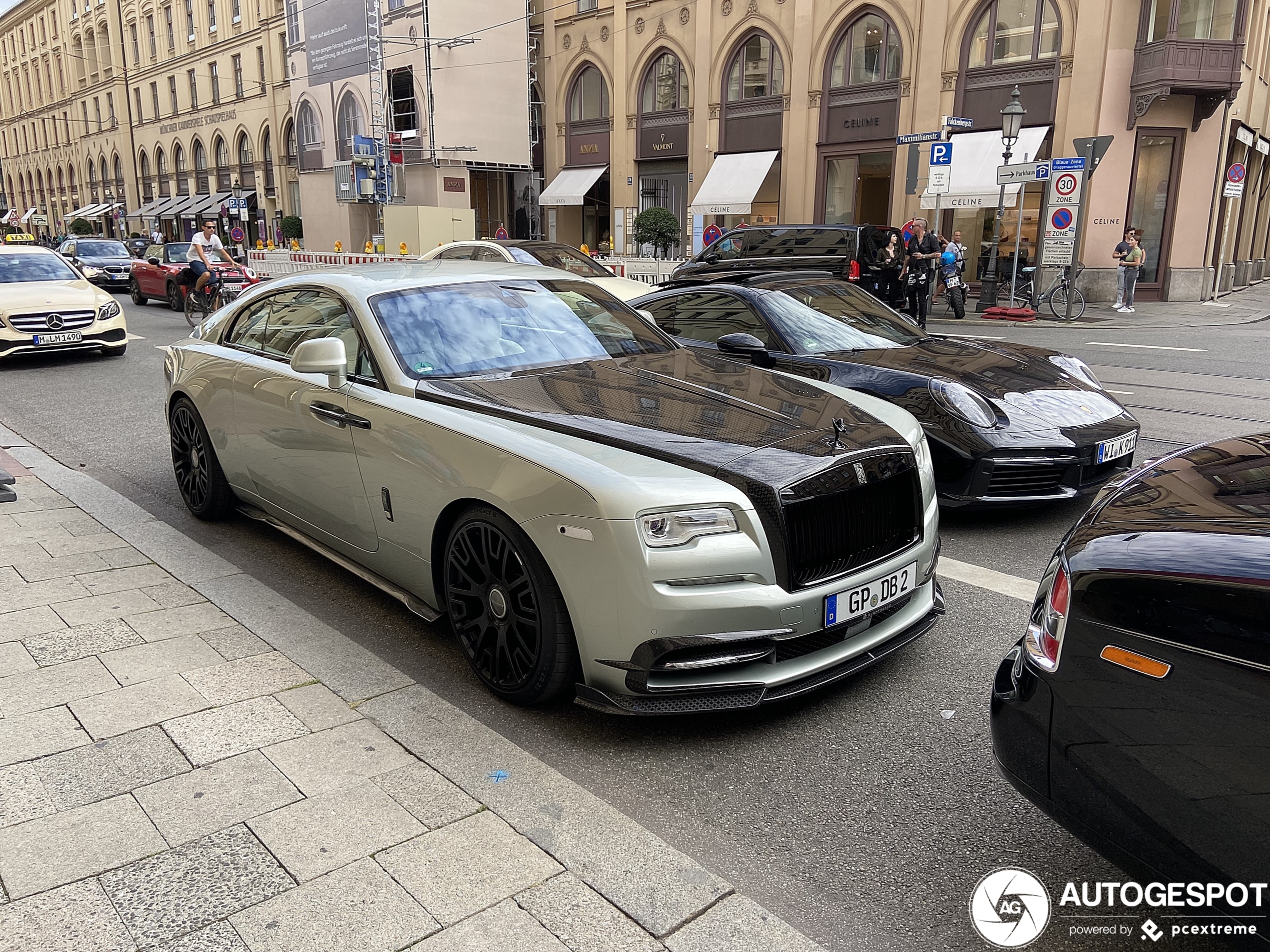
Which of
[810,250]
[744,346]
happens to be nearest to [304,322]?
[744,346]

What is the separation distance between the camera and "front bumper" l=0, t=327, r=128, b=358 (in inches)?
497

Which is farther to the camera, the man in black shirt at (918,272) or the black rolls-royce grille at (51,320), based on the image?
the man in black shirt at (918,272)

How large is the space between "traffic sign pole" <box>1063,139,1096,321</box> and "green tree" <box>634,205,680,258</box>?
1132cm

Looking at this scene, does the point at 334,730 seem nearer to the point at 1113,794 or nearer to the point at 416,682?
the point at 416,682

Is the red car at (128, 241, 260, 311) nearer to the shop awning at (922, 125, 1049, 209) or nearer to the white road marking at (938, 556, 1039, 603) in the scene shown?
the shop awning at (922, 125, 1049, 209)

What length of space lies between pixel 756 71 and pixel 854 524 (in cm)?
3045

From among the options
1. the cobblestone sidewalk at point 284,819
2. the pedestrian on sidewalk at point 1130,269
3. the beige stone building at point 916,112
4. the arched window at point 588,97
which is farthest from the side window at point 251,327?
the arched window at point 588,97

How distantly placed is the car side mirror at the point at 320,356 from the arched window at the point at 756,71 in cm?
2847

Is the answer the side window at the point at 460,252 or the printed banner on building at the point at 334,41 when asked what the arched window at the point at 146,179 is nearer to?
the printed banner on building at the point at 334,41

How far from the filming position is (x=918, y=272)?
17.7 meters

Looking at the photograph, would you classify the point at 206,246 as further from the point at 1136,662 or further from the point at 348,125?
the point at 348,125

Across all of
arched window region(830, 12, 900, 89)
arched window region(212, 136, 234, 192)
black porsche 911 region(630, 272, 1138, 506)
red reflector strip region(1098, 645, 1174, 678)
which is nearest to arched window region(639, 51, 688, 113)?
arched window region(830, 12, 900, 89)

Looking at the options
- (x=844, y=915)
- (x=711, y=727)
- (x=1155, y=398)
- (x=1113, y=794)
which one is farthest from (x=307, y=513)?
(x=1155, y=398)

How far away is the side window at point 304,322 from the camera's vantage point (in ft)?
15.1
